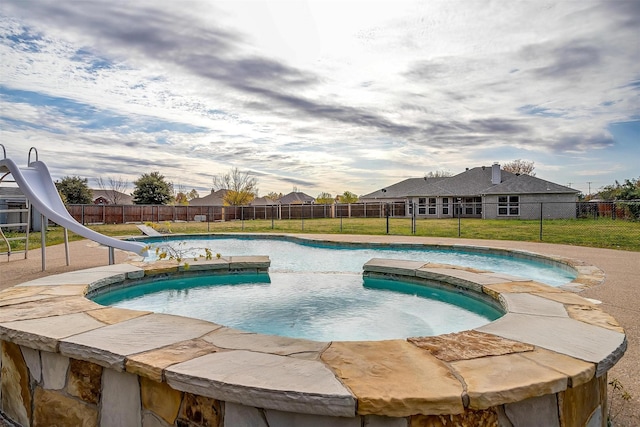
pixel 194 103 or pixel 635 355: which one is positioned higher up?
pixel 194 103

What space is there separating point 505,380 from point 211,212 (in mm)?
28537

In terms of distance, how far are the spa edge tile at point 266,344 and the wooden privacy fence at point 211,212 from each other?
2013 cm

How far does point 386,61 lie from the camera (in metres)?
9.84

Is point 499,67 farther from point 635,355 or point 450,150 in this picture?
point 450,150

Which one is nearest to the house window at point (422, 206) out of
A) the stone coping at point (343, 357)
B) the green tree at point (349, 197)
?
the green tree at point (349, 197)

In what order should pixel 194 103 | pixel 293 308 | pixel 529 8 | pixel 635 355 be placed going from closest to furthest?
1. pixel 635 355
2. pixel 293 308
3. pixel 529 8
4. pixel 194 103

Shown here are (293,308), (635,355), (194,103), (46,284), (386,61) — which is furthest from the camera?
(194,103)

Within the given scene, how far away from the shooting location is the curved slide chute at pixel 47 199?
19.2 feet

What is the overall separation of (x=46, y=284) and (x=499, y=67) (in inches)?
432

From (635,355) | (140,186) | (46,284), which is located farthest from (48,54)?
(140,186)

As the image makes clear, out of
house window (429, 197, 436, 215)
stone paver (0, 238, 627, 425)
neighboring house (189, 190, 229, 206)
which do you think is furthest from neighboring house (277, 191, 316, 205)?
stone paver (0, 238, 627, 425)

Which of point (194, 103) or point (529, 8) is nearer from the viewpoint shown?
point (529, 8)

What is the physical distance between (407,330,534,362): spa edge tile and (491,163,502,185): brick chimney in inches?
1096

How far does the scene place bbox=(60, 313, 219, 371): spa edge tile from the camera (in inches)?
70.6
